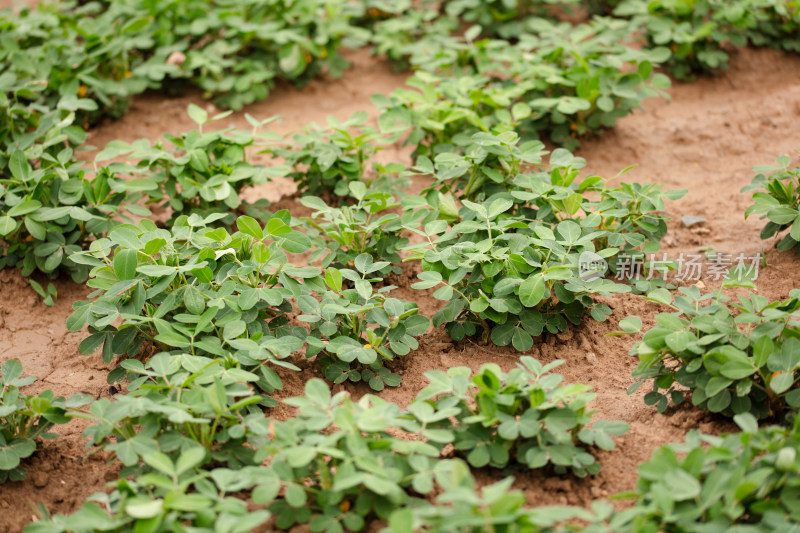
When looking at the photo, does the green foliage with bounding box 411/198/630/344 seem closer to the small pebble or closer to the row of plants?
the row of plants

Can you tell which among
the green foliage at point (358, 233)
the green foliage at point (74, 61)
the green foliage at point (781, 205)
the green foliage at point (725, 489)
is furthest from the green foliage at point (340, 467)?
the green foliage at point (74, 61)

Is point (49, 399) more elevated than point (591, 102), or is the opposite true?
point (591, 102)

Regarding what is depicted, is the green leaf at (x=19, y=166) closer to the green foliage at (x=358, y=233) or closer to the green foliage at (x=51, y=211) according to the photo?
the green foliage at (x=51, y=211)

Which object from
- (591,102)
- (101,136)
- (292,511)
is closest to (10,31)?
(101,136)

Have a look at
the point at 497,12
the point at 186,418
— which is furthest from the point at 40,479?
the point at 497,12

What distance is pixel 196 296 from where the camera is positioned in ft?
8.07

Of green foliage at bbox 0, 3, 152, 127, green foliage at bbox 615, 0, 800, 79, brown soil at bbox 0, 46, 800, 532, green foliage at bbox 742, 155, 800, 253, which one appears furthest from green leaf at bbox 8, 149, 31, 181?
green foliage at bbox 615, 0, 800, 79

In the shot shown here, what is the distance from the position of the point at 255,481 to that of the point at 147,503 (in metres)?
0.28

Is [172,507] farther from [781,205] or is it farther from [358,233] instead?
[781,205]

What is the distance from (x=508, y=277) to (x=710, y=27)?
8.67 feet

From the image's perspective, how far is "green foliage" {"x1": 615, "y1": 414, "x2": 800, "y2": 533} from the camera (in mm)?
1718

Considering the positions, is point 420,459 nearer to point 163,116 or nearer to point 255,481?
point 255,481

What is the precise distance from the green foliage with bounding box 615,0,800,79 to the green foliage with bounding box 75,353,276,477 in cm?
338

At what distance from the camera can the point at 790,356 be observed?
81.0 inches
